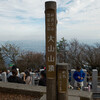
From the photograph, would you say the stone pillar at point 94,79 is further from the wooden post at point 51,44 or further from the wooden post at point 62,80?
the wooden post at point 51,44

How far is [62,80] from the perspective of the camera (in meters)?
3.42

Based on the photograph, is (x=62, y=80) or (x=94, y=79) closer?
(x=62, y=80)

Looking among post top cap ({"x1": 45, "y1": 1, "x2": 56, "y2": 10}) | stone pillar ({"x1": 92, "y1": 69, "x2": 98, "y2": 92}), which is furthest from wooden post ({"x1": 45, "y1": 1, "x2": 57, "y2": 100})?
stone pillar ({"x1": 92, "y1": 69, "x2": 98, "y2": 92})

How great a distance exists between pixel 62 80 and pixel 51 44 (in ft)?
3.02

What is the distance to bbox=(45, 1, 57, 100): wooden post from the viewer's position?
333cm

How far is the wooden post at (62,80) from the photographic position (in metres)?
3.38

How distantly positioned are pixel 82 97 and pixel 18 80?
2237 millimetres

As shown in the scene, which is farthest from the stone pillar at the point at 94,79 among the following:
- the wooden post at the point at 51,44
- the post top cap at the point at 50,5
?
the post top cap at the point at 50,5

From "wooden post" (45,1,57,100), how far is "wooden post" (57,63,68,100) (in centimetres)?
12

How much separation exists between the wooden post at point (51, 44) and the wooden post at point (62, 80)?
0.12 meters

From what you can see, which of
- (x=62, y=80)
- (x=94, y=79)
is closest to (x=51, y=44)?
(x=62, y=80)

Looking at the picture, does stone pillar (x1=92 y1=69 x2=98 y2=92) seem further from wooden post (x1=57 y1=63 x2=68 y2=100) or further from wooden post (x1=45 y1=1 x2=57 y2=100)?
wooden post (x1=45 y1=1 x2=57 y2=100)

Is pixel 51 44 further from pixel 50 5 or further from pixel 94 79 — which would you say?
pixel 94 79

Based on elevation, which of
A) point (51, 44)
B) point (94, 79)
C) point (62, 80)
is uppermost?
point (51, 44)
